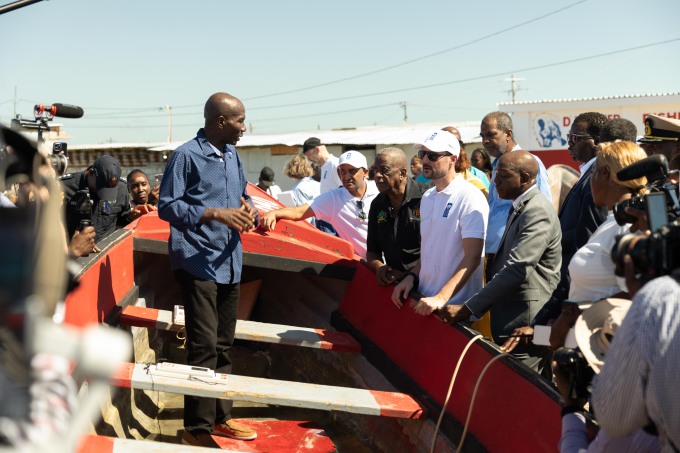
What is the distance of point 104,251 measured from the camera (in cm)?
507

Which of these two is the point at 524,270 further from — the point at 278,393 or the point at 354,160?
the point at 354,160

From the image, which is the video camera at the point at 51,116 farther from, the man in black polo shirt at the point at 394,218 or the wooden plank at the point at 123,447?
the man in black polo shirt at the point at 394,218

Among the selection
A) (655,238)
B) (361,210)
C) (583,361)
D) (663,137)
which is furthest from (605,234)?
(361,210)

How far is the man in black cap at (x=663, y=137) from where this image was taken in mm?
4797

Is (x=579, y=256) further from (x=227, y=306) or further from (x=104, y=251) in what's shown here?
(x=104, y=251)

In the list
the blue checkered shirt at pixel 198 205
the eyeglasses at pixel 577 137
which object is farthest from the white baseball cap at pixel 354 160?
the eyeglasses at pixel 577 137

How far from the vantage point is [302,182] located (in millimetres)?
9750

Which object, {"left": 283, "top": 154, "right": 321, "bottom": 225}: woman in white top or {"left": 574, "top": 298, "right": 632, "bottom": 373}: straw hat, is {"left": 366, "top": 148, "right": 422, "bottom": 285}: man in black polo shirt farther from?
{"left": 283, "top": 154, "right": 321, "bottom": 225}: woman in white top

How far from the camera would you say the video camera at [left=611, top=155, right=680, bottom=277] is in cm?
216

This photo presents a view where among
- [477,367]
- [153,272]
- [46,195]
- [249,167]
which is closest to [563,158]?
[249,167]

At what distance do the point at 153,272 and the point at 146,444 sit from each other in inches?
118

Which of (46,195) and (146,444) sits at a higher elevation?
(46,195)

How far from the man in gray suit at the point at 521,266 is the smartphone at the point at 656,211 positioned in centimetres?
163

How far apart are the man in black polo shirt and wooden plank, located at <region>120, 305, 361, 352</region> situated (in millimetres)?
526
